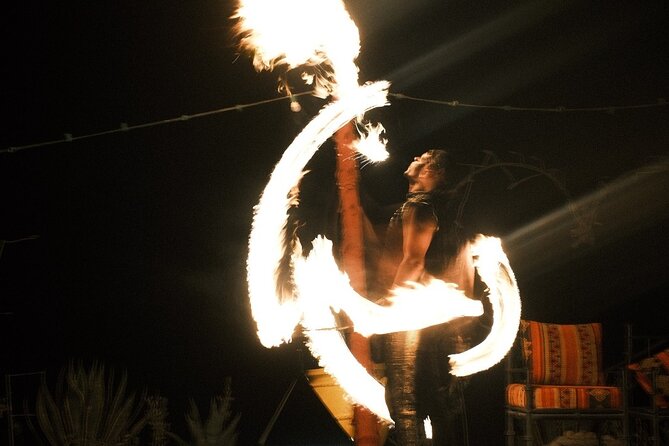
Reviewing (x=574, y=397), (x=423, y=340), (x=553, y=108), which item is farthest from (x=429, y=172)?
(x=574, y=397)

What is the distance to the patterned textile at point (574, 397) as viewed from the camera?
19.2 feet

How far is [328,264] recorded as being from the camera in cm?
508

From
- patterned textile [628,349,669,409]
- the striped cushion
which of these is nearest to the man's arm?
the striped cushion

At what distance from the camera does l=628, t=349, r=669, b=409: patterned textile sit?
219 inches

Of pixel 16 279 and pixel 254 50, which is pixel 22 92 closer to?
pixel 16 279

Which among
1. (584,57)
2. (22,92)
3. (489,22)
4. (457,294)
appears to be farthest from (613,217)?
(22,92)

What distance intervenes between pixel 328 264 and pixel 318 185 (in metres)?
1.30

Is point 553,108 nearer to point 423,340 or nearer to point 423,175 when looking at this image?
point 423,175

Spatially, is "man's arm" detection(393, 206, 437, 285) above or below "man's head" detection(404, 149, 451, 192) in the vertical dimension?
below

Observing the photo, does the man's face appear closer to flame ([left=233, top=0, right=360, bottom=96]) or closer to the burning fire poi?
the burning fire poi

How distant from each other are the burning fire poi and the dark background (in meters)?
0.93

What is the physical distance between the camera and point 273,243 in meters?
5.34

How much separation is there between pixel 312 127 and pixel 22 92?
2103 mm

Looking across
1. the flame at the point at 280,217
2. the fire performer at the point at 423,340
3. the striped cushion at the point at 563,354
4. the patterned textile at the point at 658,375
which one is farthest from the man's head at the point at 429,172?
the patterned textile at the point at 658,375
